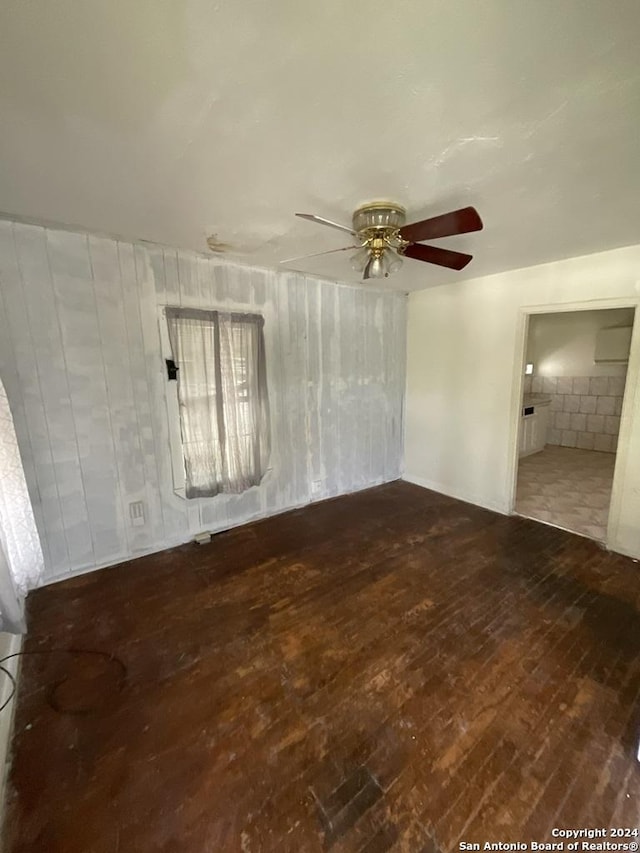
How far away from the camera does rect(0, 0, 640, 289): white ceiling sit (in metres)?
0.90

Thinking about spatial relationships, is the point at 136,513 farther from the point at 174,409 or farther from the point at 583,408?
the point at 583,408

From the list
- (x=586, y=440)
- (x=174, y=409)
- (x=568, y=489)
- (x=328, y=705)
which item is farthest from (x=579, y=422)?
(x=174, y=409)

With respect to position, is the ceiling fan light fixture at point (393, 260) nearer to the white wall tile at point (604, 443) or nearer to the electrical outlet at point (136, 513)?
the electrical outlet at point (136, 513)

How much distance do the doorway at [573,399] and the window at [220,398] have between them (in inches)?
128

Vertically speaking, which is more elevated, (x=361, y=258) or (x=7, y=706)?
(x=361, y=258)

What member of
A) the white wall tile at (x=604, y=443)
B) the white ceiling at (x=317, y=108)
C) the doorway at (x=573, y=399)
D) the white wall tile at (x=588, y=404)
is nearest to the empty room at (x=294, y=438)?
the white ceiling at (x=317, y=108)

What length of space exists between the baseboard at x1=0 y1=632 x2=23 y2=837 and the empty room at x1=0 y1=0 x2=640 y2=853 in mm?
20

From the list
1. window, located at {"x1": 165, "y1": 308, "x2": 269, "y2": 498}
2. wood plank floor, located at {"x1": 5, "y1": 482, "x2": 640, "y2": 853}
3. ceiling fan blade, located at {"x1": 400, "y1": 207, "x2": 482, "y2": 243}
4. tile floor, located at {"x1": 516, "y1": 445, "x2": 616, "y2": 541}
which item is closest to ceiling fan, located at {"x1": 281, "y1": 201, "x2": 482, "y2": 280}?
ceiling fan blade, located at {"x1": 400, "y1": 207, "x2": 482, "y2": 243}

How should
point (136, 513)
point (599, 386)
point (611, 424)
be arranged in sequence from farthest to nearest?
point (599, 386) < point (611, 424) < point (136, 513)

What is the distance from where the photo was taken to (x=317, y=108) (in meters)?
1.20

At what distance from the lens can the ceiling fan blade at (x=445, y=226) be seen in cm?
153

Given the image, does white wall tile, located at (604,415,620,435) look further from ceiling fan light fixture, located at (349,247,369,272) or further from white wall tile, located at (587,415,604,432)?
ceiling fan light fixture, located at (349,247,369,272)

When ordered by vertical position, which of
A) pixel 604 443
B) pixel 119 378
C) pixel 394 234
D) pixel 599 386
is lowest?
pixel 604 443

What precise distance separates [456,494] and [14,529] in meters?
3.87
